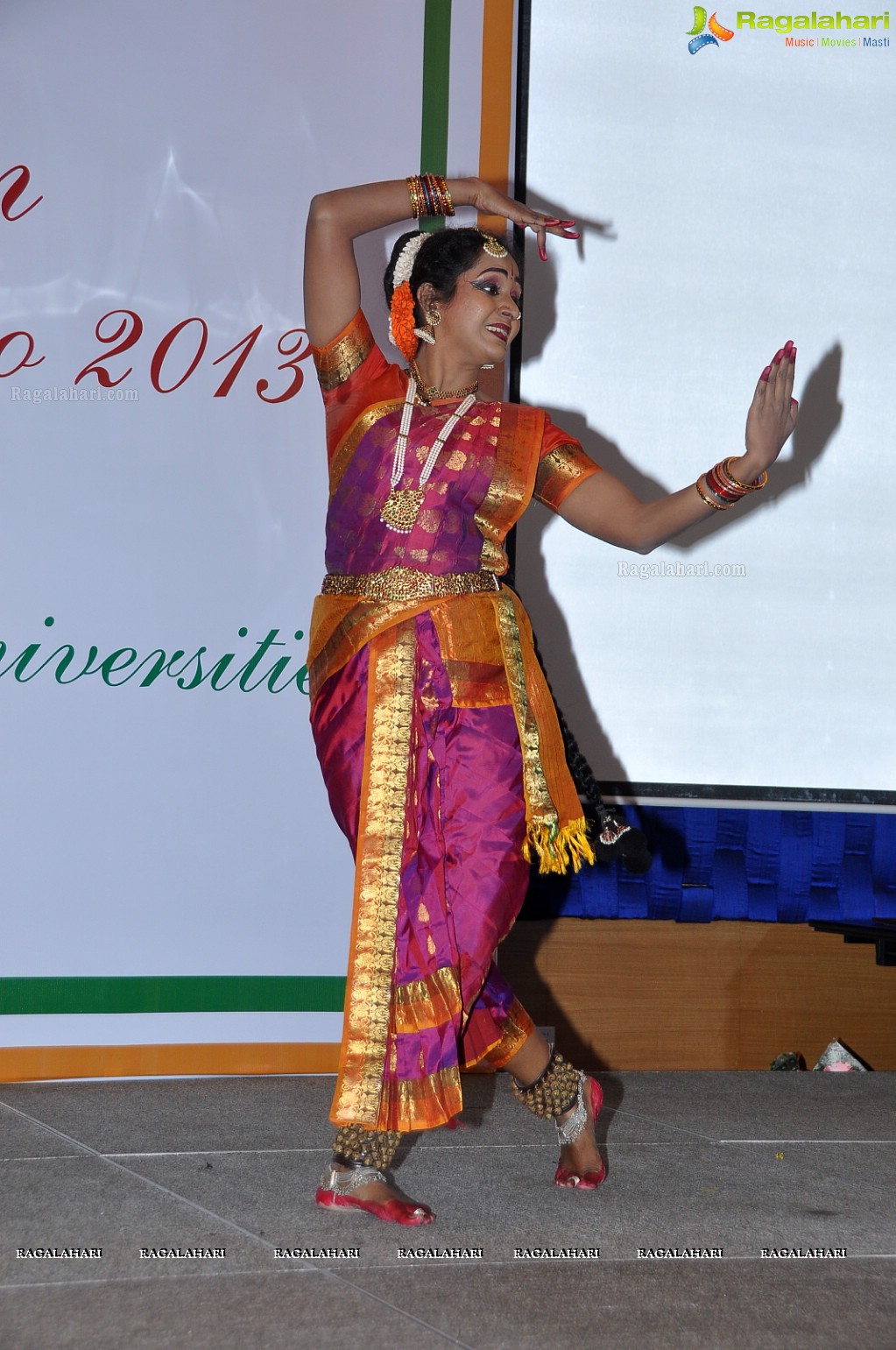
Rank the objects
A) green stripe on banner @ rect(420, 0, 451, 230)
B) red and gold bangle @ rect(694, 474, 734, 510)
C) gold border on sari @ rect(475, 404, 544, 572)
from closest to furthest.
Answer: red and gold bangle @ rect(694, 474, 734, 510)
gold border on sari @ rect(475, 404, 544, 572)
green stripe on banner @ rect(420, 0, 451, 230)

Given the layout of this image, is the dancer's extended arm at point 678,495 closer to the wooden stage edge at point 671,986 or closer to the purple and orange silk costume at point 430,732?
the purple and orange silk costume at point 430,732

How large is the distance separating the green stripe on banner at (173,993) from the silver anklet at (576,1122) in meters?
0.94

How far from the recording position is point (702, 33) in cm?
344

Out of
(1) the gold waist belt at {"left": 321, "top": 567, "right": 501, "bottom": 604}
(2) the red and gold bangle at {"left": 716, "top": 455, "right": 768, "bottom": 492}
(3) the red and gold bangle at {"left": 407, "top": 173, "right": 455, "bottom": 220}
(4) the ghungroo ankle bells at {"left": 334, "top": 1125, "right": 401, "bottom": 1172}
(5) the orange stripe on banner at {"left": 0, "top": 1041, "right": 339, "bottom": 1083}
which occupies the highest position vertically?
(3) the red and gold bangle at {"left": 407, "top": 173, "right": 455, "bottom": 220}

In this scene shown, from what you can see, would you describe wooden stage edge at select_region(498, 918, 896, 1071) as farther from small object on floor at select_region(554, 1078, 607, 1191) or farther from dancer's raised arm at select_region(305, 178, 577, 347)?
dancer's raised arm at select_region(305, 178, 577, 347)

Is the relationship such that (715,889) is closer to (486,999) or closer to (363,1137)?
(486,999)

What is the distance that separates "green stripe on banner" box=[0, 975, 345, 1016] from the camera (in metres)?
3.09

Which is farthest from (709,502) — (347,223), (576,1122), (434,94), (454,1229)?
(434,94)

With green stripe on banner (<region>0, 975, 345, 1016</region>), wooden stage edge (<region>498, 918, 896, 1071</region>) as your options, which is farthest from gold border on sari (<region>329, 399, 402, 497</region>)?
wooden stage edge (<region>498, 918, 896, 1071</region>)

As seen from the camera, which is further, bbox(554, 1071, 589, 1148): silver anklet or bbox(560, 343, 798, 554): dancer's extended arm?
bbox(554, 1071, 589, 1148): silver anklet

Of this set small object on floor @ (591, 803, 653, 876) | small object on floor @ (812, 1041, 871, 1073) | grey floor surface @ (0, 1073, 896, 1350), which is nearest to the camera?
grey floor surface @ (0, 1073, 896, 1350)

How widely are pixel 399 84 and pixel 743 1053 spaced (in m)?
2.53

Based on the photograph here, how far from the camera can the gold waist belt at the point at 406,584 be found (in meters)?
2.22

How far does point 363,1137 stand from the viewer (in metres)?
2.13
